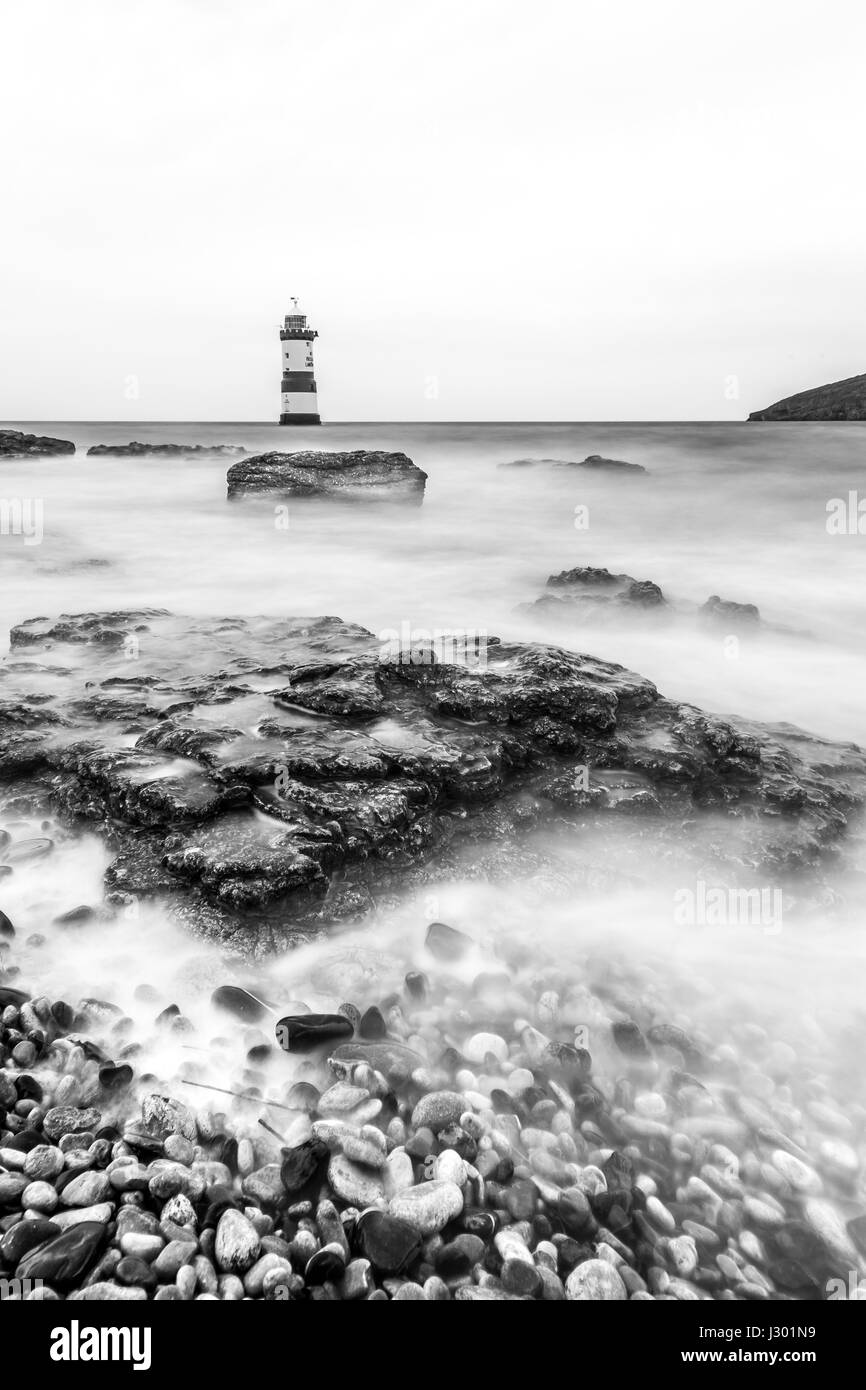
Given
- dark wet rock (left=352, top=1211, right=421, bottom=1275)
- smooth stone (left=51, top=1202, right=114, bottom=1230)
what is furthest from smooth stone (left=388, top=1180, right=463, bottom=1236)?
smooth stone (left=51, top=1202, right=114, bottom=1230)

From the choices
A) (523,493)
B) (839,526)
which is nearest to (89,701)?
(839,526)

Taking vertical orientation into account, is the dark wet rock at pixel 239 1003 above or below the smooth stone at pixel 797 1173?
above

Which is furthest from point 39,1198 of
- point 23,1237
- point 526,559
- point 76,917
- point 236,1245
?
point 526,559

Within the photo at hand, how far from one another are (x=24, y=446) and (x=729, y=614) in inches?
1492

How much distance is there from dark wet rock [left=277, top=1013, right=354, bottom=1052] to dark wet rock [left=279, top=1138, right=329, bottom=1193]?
0.48 metres

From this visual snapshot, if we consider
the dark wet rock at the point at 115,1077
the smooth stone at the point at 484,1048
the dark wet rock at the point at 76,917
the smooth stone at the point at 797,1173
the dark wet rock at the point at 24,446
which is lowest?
the smooth stone at the point at 797,1173

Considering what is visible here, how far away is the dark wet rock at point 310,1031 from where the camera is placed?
3150 millimetres

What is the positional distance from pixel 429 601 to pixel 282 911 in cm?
762

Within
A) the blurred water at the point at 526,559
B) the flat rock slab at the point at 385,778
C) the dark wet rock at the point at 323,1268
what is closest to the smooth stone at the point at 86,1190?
the dark wet rock at the point at 323,1268

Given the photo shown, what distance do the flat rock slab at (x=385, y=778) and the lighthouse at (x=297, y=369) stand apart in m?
34.8

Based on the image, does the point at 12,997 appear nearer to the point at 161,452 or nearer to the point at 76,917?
the point at 76,917

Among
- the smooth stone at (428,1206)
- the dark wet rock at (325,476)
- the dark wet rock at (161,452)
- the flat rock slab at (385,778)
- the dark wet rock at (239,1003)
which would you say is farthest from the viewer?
the dark wet rock at (161,452)

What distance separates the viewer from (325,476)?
63.7 ft

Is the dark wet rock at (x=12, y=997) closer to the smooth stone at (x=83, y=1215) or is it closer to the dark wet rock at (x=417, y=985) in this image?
the smooth stone at (x=83, y=1215)
